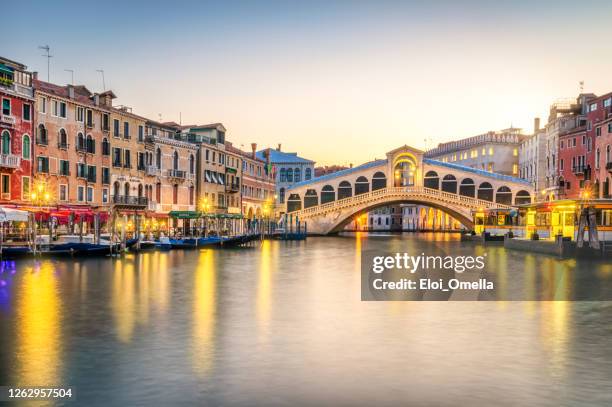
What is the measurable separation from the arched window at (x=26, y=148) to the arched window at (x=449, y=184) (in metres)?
47.4

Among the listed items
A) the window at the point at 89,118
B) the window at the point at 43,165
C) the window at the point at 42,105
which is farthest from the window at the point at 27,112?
the window at the point at 89,118

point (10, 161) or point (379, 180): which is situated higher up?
point (379, 180)

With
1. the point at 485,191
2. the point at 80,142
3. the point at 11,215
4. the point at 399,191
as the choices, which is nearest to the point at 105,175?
the point at 80,142

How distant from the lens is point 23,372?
8570 mm

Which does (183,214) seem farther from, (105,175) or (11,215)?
(11,215)

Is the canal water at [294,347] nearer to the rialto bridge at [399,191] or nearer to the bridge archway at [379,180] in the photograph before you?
the rialto bridge at [399,191]

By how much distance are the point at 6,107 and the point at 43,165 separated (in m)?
4.38

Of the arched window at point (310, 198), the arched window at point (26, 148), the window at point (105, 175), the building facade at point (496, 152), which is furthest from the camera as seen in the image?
the building facade at point (496, 152)

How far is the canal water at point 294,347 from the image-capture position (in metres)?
7.79

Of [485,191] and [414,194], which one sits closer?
[414,194]

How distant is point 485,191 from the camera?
227 ft

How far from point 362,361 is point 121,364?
12.0 feet

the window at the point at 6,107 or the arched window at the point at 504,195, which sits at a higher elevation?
the window at the point at 6,107

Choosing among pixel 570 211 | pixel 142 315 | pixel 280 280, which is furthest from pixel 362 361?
pixel 570 211
